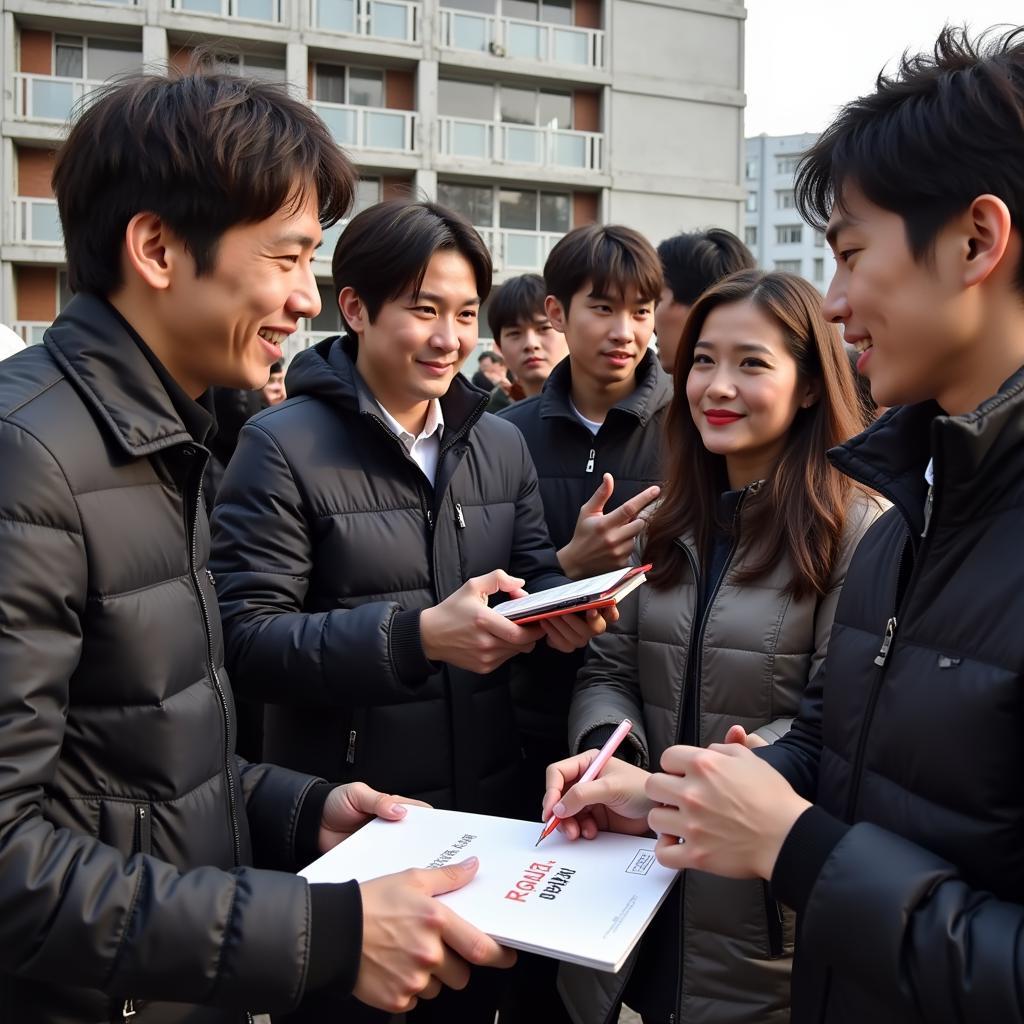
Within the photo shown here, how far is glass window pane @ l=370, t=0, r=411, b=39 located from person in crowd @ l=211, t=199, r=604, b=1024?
17.5 meters

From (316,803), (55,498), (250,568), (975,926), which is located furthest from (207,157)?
(975,926)

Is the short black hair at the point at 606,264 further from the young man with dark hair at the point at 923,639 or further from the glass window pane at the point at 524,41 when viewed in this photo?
the glass window pane at the point at 524,41

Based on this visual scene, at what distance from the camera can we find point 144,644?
142 centimetres

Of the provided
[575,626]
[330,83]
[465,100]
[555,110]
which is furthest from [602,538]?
[555,110]

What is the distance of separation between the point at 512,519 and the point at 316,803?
1.07 meters

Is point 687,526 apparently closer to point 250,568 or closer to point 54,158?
point 250,568

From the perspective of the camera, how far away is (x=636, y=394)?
341cm

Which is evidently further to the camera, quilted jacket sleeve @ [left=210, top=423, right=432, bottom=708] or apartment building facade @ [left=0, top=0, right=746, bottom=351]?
apartment building facade @ [left=0, top=0, right=746, bottom=351]

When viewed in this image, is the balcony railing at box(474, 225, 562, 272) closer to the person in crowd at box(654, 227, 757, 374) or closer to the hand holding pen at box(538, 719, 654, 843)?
the person in crowd at box(654, 227, 757, 374)

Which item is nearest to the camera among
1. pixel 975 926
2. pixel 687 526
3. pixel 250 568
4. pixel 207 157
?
pixel 975 926

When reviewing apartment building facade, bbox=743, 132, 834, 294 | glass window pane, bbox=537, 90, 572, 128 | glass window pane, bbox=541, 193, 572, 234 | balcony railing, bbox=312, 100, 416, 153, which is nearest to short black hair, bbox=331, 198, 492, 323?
balcony railing, bbox=312, 100, 416, 153

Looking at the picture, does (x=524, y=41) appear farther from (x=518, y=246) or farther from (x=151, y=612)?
(x=151, y=612)

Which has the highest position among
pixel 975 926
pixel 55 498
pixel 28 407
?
pixel 28 407

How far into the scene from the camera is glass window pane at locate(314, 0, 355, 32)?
58.2 feet
